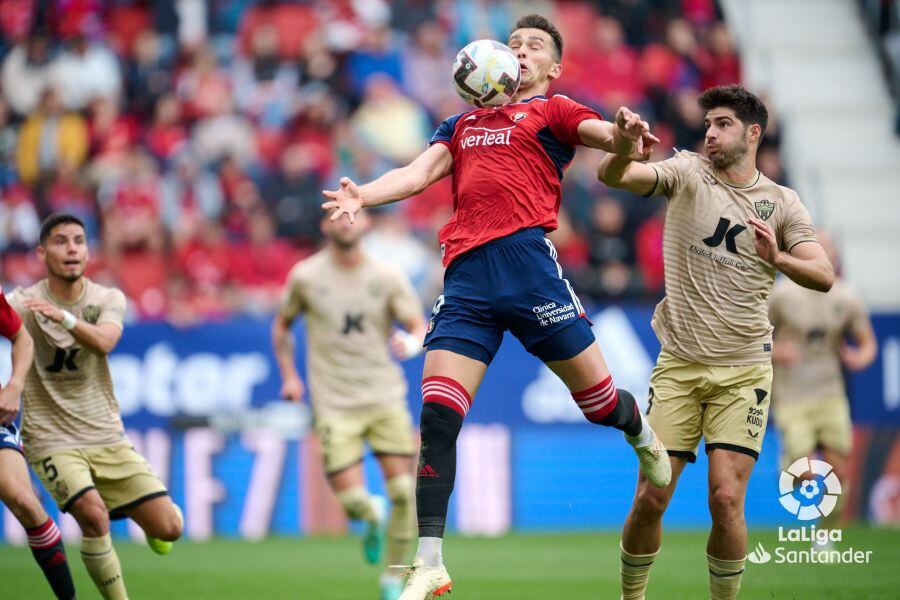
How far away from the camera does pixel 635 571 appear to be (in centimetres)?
845

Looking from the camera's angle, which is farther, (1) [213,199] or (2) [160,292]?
(1) [213,199]

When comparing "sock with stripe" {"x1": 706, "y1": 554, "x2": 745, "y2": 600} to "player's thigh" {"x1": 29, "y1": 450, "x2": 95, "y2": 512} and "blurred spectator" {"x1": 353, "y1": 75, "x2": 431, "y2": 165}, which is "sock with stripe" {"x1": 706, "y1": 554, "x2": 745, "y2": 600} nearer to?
"player's thigh" {"x1": 29, "y1": 450, "x2": 95, "y2": 512}

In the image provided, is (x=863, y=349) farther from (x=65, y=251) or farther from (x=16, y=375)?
(x=16, y=375)

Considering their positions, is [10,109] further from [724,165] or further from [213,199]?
[724,165]

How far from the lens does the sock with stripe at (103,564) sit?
30.1 feet

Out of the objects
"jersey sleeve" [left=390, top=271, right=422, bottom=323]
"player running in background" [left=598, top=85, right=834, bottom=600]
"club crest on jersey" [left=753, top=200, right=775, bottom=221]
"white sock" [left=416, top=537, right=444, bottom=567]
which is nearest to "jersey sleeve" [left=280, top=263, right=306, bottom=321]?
"jersey sleeve" [left=390, top=271, right=422, bottom=323]

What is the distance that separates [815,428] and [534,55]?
6614 mm

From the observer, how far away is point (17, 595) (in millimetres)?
10945

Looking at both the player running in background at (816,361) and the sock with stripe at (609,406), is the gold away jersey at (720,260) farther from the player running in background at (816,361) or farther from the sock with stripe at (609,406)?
the player running in background at (816,361)

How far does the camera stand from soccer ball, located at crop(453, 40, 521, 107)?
7.77 metres

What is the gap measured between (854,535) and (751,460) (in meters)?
6.50

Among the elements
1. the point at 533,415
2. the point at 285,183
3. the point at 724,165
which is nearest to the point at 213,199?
the point at 285,183

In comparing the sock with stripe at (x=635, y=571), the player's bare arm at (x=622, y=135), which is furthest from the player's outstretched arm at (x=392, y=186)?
the sock with stripe at (x=635, y=571)

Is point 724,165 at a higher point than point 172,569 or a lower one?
higher
